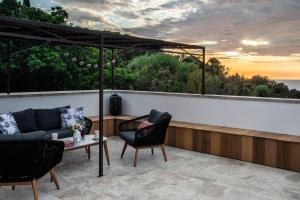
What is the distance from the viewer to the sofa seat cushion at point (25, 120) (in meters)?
5.86

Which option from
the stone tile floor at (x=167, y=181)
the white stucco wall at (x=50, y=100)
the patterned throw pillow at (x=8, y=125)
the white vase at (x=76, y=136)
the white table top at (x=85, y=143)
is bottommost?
the stone tile floor at (x=167, y=181)

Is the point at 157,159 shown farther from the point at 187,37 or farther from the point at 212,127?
the point at 187,37

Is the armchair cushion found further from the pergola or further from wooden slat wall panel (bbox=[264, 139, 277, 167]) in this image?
wooden slat wall panel (bbox=[264, 139, 277, 167])

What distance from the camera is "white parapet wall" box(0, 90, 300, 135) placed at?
5.88 m

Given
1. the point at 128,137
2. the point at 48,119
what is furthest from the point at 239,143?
the point at 48,119

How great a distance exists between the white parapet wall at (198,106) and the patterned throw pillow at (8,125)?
1.10 meters

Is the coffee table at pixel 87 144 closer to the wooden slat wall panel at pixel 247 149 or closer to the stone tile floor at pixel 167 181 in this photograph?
the stone tile floor at pixel 167 181

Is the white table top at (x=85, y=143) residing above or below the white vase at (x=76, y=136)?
below

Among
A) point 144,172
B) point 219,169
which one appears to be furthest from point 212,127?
point 144,172

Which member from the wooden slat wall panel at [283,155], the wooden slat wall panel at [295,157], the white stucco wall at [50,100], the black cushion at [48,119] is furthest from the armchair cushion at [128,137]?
the wooden slat wall panel at [295,157]

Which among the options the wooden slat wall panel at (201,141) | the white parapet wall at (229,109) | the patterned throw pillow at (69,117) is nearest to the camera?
the white parapet wall at (229,109)

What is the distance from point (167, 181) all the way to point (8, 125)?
308 centimetres

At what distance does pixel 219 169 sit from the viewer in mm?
5234

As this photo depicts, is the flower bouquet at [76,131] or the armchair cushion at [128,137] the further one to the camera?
the armchair cushion at [128,137]
